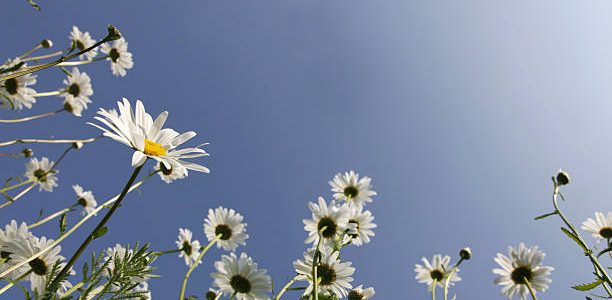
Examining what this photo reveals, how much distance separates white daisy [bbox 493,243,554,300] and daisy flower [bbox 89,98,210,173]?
234 cm

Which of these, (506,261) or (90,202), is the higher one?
(90,202)

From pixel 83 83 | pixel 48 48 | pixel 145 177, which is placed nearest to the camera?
pixel 145 177

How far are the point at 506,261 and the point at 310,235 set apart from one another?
1421 millimetres

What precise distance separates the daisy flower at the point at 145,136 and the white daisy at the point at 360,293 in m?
1.21

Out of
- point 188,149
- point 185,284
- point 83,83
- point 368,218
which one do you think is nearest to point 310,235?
point 368,218

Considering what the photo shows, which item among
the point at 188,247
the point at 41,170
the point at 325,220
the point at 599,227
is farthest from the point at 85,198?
the point at 599,227

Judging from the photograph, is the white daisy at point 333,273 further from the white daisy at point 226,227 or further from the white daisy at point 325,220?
the white daisy at point 226,227

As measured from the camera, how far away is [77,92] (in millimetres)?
4148

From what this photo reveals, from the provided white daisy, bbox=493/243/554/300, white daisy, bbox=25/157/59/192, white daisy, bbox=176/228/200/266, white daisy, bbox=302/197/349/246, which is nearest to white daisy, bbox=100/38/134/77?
white daisy, bbox=25/157/59/192

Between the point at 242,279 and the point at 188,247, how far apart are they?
169cm

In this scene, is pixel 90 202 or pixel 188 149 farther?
pixel 90 202

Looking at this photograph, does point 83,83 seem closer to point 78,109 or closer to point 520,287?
point 78,109

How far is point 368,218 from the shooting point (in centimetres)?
287

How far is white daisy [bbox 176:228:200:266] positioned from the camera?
334 cm
